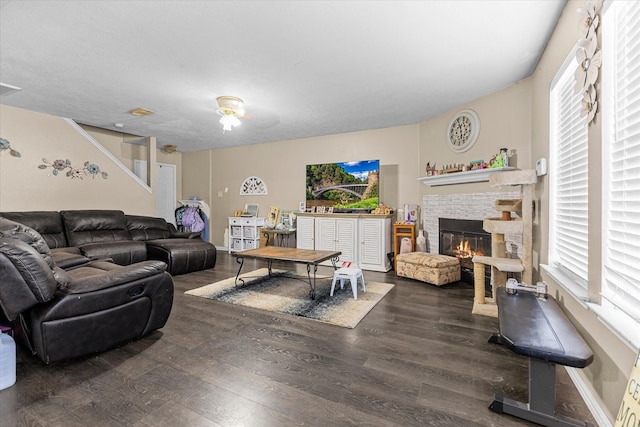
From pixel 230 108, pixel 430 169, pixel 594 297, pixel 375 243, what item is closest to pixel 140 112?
pixel 230 108

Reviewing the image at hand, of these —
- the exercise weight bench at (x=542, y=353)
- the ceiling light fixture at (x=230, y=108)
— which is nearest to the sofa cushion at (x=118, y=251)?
the ceiling light fixture at (x=230, y=108)

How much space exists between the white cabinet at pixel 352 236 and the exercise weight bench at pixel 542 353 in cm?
314

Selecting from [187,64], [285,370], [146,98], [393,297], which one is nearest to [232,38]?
[187,64]

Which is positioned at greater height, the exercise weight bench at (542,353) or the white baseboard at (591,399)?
the exercise weight bench at (542,353)

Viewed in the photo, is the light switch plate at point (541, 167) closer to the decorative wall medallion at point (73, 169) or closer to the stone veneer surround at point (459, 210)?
the stone veneer surround at point (459, 210)

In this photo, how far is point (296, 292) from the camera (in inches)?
140

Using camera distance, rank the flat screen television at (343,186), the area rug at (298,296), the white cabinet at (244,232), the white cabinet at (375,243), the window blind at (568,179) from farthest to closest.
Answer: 1. the white cabinet at (244,232)
2. the flat screen television at (343,186)
3. the white cabinet at (375,243)
4. the area rug at (298,296)
5. the window blind at (568,179)

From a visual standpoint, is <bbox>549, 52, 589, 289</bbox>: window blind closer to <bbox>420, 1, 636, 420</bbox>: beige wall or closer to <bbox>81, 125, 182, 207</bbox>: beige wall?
<bbox>420, 1, 636, 420</bbox>: beige wall

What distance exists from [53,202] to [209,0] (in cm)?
461

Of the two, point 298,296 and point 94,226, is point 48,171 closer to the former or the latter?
point 94,226

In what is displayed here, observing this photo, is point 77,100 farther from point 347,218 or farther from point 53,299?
point 347,218

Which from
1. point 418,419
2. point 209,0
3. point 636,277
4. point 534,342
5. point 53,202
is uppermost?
point 209,0

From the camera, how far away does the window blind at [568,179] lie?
1.85m

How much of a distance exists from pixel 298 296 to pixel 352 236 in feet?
6.37
